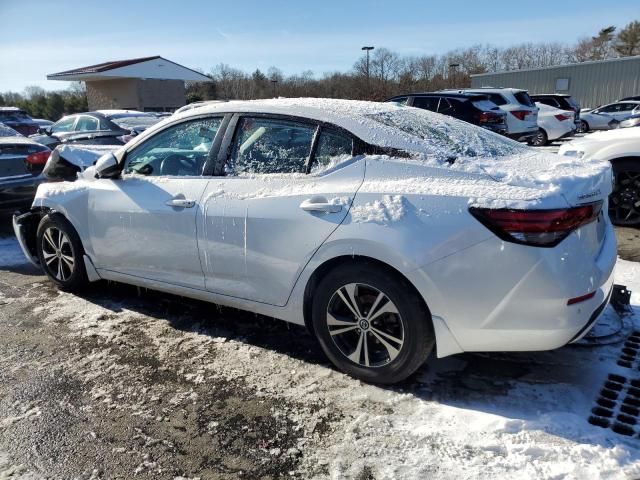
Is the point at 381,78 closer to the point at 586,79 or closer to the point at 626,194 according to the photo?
the point at 586,79

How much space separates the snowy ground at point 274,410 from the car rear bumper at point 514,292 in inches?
16.5

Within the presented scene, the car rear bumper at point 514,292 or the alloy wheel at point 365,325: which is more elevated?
the car rear bumper at point 514,292

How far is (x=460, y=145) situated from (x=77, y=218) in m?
3.04

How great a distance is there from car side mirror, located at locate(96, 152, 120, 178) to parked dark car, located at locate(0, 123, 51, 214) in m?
3.47

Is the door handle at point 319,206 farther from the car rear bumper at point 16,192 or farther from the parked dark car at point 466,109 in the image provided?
the parked dark car at point 466,109

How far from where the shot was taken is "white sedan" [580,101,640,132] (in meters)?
22.5

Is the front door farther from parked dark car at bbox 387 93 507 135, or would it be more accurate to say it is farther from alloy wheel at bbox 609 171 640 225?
parked dark car at bbox 387 93 507 135

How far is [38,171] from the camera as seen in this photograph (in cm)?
716

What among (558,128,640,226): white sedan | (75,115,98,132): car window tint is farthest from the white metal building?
(558,128,640,226): white sedan

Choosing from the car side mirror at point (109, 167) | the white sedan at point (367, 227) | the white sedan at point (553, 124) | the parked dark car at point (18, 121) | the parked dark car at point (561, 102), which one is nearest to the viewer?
the white sedan at point (367, 227)

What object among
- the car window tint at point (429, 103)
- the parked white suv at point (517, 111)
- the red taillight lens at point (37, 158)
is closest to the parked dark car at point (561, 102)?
the parked white suv at point (517, 111)

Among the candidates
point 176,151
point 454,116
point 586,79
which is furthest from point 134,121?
point 586,79

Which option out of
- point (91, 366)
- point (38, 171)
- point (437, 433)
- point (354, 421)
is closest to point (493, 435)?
point (437, 433)

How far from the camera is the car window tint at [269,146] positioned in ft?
10.7
